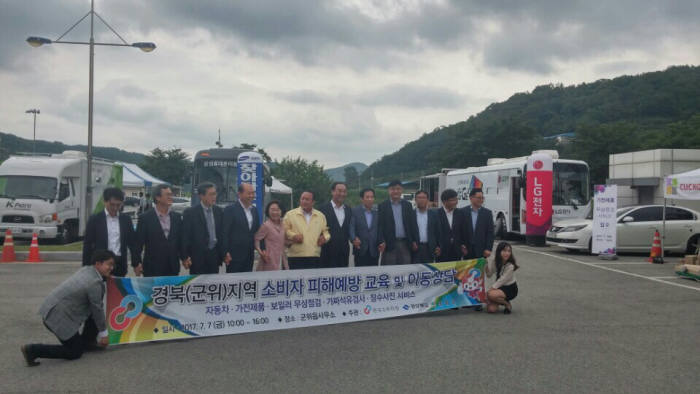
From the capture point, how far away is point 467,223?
8.98 metres

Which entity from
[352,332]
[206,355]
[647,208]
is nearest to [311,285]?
[352,332]

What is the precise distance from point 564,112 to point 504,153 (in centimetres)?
2368

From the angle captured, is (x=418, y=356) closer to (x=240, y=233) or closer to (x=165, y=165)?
(x=240, y=233)

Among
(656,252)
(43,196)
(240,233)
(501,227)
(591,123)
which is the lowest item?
(656,252)

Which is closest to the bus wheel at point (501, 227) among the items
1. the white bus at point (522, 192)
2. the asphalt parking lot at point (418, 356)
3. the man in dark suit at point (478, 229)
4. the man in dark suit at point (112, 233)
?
the white bus at point (522, 192)

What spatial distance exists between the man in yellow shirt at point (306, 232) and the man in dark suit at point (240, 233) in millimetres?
558

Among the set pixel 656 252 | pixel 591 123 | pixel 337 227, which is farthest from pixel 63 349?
pixel 591 123

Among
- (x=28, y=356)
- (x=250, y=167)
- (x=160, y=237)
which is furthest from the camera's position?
(x=250, y=167)

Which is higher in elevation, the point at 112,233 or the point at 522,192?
the point at 522,192

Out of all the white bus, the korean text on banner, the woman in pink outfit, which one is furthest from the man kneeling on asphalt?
the white bus

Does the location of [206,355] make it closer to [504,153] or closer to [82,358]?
[82,358]

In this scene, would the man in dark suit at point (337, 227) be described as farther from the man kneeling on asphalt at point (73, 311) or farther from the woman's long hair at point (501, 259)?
the man kneeling on asphalt at point (73, 311)

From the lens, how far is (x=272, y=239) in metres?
7.75

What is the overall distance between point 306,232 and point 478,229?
269cm
